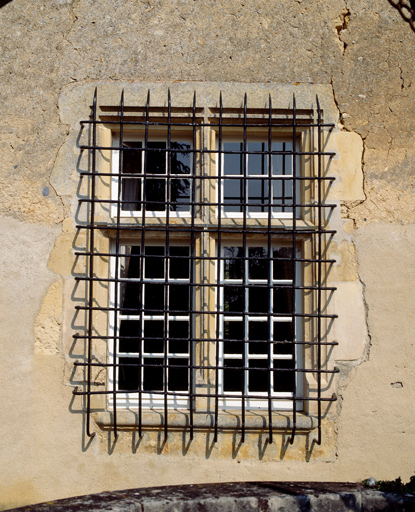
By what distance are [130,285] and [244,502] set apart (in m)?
1.55

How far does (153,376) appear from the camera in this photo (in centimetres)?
330

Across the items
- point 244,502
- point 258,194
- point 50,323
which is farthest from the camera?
point 258,194

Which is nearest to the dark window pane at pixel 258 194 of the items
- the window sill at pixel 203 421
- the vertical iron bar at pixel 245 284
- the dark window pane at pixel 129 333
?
the vertical iron bar at pixel 245 284

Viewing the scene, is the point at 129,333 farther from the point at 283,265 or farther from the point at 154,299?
the point at 283,265

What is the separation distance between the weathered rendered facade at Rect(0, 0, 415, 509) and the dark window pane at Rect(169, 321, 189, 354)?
41 centimetres

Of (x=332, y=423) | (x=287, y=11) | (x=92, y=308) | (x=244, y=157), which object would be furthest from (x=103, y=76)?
(x=332, y=423)

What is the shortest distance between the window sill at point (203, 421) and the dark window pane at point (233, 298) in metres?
0.68

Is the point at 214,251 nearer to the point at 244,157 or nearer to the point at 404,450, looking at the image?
the point at 244,157

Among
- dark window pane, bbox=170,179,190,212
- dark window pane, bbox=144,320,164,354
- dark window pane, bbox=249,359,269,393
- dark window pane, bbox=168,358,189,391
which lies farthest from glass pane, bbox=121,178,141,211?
dark window pane, bbox=249,359,269,393

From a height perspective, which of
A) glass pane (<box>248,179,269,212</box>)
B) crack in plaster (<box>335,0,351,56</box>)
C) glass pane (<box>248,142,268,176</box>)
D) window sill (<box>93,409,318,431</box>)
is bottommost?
window sill (<box>93,409,318,431</box>)

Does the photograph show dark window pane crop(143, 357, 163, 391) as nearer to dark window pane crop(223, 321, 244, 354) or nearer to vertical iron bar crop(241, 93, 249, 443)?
dark window pane crop(223, 321, 244, 354)

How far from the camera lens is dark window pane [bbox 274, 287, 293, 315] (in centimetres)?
333

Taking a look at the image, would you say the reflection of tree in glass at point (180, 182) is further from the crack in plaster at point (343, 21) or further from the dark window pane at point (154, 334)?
the crack in plaster at point (343, 21)

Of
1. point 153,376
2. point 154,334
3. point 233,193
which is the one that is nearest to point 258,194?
point 233,193
